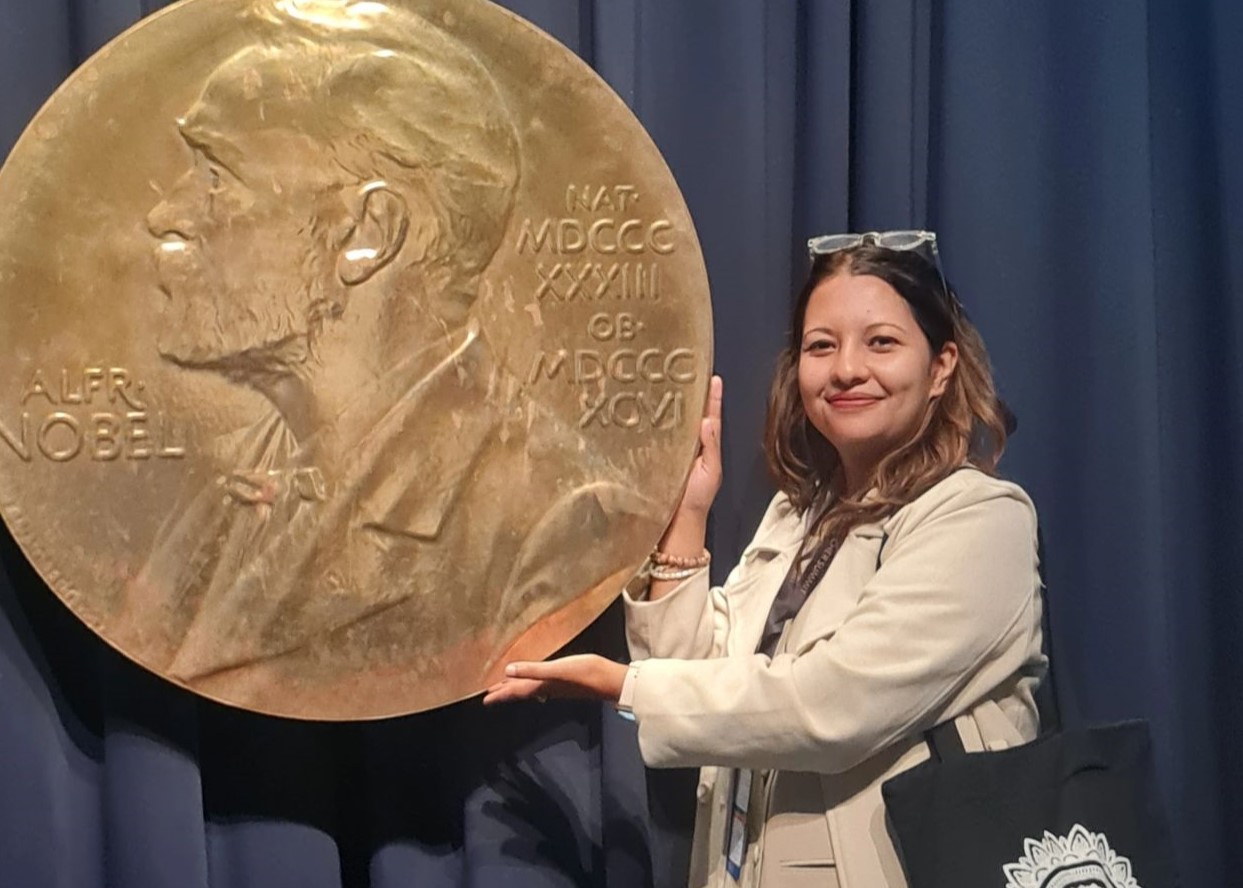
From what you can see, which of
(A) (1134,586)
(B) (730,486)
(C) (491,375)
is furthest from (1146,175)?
(C) (491,375)

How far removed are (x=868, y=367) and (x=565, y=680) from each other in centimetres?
39

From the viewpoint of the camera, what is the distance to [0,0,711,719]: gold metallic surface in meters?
1.08

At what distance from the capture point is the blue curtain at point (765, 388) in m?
1.19

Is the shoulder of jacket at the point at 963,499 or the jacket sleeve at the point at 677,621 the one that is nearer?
the shoulder of jacket at the point at 963,499

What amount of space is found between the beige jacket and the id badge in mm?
15

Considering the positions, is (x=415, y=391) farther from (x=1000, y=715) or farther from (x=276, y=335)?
(x=1000, y=715)

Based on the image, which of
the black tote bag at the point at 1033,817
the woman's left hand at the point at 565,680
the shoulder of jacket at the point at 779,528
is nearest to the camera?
the black tote bag at the point at 1033,817

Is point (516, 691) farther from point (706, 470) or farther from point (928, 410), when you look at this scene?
point (928, 410)

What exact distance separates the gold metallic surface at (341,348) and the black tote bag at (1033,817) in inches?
12.9

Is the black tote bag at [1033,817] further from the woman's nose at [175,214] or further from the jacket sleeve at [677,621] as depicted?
the woman's nose at [175,214]

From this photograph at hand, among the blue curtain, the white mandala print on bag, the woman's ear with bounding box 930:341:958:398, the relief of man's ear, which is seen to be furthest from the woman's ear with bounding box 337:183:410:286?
the white mandala print on bag

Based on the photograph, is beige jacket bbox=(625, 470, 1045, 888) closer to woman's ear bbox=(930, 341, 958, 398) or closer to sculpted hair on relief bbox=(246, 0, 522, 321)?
woman's ear bbox=(930, 341, 958, 398)

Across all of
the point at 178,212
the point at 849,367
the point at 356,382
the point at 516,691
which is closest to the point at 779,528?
the point at 849,367

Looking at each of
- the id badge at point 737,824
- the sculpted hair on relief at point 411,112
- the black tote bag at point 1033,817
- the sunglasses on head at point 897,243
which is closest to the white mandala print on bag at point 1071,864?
the black tote bag at point 1033,817
